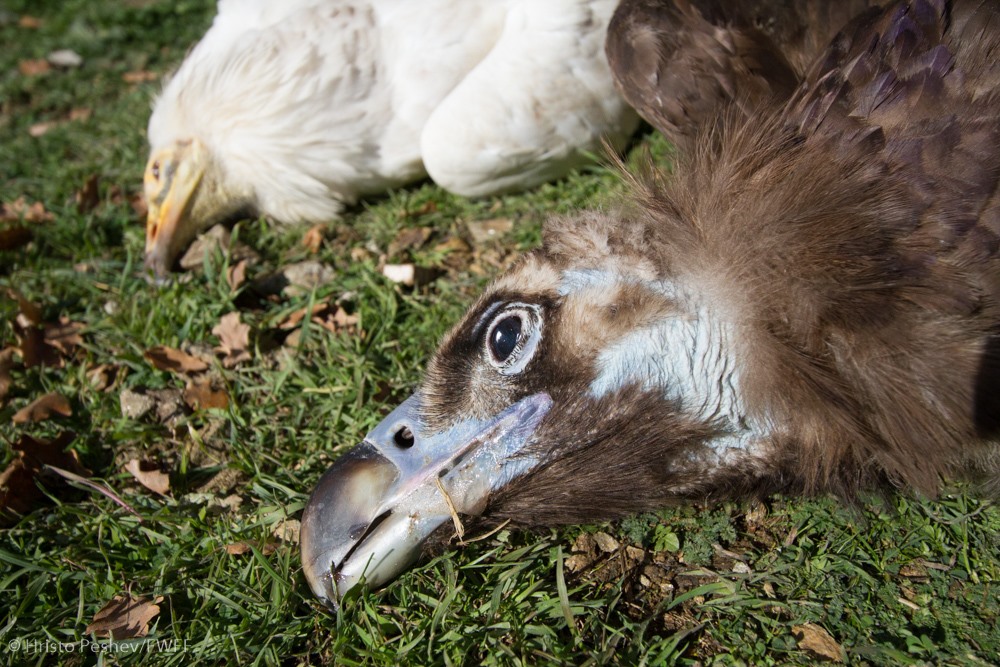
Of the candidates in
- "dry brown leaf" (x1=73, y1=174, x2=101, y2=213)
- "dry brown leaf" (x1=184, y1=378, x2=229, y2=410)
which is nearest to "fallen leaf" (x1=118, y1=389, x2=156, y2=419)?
"dry brown leaf" (x1=184, y1=378, x2=229, y2=410)

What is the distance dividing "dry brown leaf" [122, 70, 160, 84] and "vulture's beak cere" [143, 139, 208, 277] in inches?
78.6

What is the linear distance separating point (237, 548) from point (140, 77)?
14.1ft

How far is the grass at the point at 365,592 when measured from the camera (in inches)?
79.9

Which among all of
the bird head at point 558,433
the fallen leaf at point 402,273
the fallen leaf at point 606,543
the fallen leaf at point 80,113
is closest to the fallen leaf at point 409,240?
the fallen leaf at point 402,273

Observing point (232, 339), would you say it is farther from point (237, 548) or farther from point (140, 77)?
point (140, 77)

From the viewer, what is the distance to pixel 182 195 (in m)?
3.72

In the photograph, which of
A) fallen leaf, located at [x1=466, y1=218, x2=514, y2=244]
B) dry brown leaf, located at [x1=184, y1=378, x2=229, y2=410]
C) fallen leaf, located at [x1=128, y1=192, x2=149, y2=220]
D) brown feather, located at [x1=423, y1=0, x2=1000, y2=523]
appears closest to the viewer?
brown feather, located at [x1=423, y1=0, x2=1000, y2=523]

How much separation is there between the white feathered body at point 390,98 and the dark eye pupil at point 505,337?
1420 millimetres

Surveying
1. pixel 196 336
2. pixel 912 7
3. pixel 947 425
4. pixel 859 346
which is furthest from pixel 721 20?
pixel 196 336

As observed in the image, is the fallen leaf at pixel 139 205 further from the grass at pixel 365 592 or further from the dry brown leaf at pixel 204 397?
the dry brown leaf at pixel 204 397

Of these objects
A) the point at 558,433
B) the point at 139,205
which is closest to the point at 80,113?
the point at 139,205

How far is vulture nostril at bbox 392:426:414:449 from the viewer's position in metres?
2.08

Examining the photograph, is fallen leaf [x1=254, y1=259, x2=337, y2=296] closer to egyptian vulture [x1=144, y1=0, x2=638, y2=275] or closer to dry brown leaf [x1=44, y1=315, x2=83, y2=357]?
egyptian vulture [x1=144, y1=0, x2=638, y2=275]

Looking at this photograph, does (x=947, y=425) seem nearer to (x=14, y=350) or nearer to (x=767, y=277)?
(x=767, y=277)
